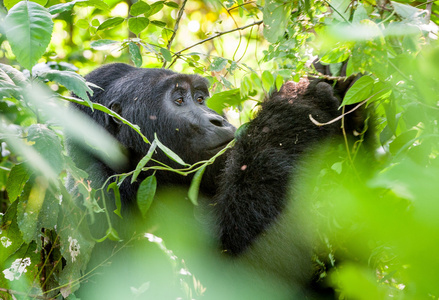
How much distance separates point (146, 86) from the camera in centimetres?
302

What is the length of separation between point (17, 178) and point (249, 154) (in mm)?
1158

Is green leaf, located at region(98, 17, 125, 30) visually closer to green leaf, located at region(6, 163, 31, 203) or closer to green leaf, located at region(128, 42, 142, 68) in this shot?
green leaf, located at region(128, 42, 142, 68)

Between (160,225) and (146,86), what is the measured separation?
94 centimetres

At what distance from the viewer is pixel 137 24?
8.98 feet

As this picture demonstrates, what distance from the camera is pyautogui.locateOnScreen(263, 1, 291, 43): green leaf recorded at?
2055 mm

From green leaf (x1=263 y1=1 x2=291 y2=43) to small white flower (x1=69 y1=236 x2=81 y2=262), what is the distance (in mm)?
1276

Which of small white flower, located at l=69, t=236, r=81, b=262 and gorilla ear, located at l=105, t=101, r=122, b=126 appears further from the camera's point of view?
gorilla ear, located at l=105, t=101, r=122, b=126

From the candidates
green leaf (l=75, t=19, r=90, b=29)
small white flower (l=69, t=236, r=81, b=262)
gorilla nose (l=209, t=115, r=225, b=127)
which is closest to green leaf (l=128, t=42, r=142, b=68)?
gorilla nose (l=209, t=115, r=225, b=127)

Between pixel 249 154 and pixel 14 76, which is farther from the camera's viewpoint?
pixel 249 154

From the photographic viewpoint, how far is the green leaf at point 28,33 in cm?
161

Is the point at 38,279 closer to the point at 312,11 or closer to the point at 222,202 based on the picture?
the point at 222,202

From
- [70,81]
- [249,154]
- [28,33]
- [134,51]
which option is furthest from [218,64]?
[28,33]

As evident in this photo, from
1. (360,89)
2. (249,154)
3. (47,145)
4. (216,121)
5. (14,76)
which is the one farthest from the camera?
(216,121)

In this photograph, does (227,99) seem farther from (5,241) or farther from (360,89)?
(5,241)
